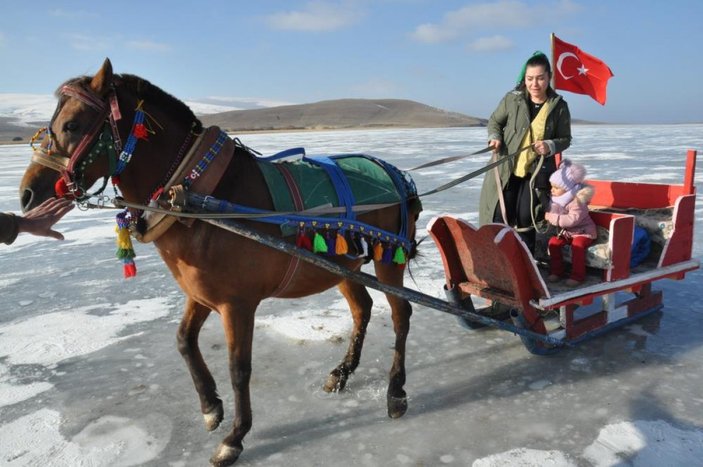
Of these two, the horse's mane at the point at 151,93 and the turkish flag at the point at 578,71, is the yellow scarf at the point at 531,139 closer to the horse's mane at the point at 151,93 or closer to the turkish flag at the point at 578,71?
the turkish flag at the point at 578,71

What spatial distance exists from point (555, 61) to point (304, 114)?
333ft

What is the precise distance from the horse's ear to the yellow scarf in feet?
9.07

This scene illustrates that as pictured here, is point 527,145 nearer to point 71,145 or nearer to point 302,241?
point 302,241

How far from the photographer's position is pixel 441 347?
3941mm

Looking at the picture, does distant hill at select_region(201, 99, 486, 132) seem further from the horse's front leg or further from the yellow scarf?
the horse's front leg

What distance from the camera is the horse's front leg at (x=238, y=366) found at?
8.67ft

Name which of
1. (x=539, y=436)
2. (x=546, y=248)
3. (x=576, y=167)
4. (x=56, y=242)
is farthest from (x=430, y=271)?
(x=56, y=242)

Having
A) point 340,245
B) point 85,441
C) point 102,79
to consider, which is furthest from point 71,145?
point 85,441

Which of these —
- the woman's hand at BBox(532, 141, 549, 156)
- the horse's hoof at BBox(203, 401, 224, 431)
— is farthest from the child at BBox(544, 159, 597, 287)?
the horse's hoof at BBox(203, 401, 224, 431)

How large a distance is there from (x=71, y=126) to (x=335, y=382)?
2.07m

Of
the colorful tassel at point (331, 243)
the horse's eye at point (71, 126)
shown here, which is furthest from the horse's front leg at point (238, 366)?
the horse's eye at point (71, 126)

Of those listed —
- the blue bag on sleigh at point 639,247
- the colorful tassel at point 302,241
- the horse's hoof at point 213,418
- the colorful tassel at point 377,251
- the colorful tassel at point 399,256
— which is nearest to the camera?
the colorful tassel at point 302,241

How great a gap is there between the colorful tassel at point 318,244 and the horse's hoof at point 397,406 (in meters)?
0.99

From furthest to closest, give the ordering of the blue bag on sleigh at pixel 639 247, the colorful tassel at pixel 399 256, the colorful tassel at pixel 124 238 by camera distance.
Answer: the blue bag on sleigh at pixel 639 247 < the colorful tassel at pixel 399 256 < the colorful tassel at pixel 124 238
